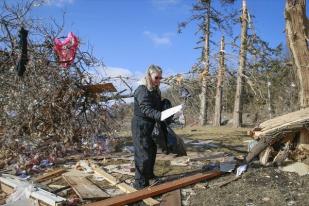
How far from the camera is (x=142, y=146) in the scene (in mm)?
6117

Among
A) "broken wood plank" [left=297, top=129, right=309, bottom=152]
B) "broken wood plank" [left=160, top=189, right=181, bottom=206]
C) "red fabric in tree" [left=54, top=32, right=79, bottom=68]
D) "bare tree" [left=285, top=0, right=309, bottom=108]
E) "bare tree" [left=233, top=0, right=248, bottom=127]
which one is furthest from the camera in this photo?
"bare tree" [left=233, top=0, right=248, bottom=127]

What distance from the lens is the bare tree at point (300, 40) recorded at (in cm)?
799

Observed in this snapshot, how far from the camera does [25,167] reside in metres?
7.99

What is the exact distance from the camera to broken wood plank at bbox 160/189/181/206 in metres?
5.62

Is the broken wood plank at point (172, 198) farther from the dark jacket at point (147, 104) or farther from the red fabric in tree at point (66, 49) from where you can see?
the red fabric in tree at point (66, 49)

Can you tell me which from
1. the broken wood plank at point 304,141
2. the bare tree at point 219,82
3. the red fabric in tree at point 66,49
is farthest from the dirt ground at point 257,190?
the bare tree at point 219,82

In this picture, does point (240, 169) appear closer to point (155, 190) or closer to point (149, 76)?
point (155, 190)

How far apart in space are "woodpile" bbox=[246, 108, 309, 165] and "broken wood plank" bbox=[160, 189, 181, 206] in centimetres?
196

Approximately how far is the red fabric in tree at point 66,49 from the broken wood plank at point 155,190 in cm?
468

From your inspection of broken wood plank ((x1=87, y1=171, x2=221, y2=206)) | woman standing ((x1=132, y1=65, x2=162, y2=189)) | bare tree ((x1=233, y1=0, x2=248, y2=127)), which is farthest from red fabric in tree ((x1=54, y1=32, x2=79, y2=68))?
bare tree ((x1=233, y1=0, x2=248, y2=127))

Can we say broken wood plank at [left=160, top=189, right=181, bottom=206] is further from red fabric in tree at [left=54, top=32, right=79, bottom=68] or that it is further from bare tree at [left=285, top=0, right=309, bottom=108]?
red fabric in tree at [left=54, top=32, right=79, bottom=68]

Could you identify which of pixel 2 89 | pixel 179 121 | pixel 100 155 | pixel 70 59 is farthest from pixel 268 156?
pixel 2 89

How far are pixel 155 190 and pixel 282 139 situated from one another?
280 centimetres

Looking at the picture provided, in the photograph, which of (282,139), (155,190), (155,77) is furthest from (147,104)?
(282,139)
